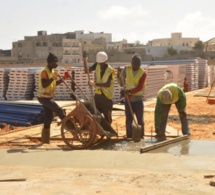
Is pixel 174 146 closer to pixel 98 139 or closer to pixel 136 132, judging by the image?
pixel 136 132

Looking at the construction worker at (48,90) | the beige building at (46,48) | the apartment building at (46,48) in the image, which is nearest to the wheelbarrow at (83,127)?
the construction worker at (48,90)

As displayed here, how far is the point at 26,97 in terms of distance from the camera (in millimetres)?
21266

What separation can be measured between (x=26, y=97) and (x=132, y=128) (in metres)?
13.0

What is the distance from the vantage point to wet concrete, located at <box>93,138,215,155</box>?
25.8ft

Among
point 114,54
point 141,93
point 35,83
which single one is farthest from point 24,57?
point 141,93

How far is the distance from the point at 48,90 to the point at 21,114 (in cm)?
489

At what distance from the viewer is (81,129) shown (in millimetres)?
8578

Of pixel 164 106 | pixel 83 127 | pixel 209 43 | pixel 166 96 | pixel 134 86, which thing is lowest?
pixel 83 127

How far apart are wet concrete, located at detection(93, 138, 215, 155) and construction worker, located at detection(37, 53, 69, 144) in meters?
1.26

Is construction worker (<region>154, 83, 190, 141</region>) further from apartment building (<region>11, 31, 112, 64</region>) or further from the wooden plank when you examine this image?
apartment building (<region>11, 31, 112, 64</region>)

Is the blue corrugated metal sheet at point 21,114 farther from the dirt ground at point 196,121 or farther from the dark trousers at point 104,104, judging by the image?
the dark trousers at point 104,104

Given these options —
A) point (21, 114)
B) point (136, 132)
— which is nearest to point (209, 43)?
point (21, 114)

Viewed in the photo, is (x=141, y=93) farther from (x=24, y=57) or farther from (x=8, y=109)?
(x=24, y=57)

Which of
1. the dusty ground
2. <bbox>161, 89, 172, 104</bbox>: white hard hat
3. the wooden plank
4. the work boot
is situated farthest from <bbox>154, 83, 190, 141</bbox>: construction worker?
the work boot
